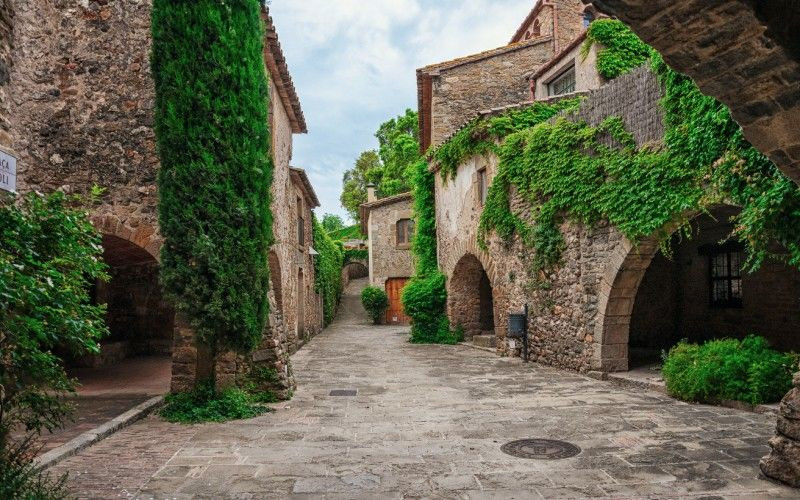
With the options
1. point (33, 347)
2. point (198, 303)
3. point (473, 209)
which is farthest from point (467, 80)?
point (33, 347)

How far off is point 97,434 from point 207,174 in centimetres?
295

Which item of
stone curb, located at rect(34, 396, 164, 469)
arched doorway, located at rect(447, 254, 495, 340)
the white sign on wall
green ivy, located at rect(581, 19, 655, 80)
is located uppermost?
green ivy, located at rect(581, 19, 655, 80)

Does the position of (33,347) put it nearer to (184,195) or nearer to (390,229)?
(184,195)

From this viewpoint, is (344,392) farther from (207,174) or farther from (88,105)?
(88,105)

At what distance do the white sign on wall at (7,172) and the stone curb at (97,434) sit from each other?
5.99 feet

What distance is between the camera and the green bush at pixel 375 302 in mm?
25938

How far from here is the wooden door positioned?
26734 millimetres

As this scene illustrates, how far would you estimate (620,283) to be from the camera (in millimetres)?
8742

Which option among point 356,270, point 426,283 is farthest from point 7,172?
point 356,270

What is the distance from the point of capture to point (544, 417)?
20.2 feet

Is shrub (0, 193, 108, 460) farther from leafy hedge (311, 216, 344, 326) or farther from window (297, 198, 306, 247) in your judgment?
leafy hedge (311, 216, 344, 326)

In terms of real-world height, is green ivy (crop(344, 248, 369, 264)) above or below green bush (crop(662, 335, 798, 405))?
above

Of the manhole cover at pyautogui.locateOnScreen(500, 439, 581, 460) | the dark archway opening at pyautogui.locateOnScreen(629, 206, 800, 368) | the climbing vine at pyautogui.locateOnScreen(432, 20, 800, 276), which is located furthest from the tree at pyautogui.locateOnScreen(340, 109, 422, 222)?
the manhole cover at pyautogui.locateOnScreen(500, 439, 581, 460)

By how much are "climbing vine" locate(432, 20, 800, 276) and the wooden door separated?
13435 millimetres
